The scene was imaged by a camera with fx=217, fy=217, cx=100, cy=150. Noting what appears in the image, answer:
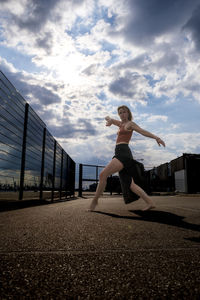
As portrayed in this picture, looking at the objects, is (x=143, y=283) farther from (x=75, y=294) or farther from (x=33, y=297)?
(x=33, y=297)

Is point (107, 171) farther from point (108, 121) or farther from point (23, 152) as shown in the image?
point (23, 152)

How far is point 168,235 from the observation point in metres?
1.85

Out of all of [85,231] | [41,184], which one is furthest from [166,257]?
[41,184]

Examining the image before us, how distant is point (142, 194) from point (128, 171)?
1.59 ft

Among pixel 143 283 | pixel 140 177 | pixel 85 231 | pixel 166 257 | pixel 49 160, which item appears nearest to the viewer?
pixel 143 283

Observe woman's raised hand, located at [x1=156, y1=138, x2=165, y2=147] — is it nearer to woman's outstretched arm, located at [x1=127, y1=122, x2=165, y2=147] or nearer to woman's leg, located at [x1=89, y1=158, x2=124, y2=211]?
woman's outstretched arm, located at [x1=127, y1=122, x2=165, y2=147]

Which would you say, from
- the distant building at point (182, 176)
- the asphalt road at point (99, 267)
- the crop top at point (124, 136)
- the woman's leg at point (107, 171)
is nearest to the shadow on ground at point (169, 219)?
the asphalt road at point (99, 267)

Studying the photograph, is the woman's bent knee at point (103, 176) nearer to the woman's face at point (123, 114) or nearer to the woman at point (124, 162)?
the woman at point (124, 162)

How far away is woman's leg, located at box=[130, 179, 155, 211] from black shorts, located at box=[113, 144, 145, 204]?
0.25 ft

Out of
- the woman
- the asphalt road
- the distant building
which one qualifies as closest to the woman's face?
the woman

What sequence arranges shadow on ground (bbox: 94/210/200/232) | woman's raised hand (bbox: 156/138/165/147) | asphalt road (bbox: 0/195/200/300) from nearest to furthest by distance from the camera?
1. asphalt road (bbox: 0/195/200/300)
2. shadow on ground (bbox: 94/210/200/232)
3. woman's raised hand (bbox: 156/138/165/147)

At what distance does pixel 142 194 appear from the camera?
13.0 feet

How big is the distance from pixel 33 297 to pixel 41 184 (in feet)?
22.8

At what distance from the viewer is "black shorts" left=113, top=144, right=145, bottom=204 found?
13.3ft
